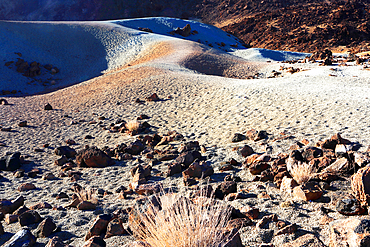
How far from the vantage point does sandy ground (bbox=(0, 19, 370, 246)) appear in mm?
4195

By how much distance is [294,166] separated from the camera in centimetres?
400

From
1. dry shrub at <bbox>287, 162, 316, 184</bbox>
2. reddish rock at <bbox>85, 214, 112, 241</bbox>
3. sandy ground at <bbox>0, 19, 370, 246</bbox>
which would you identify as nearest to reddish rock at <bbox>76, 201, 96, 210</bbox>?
sandy ground at <bbox>0, 19, 370, 246</bbox>

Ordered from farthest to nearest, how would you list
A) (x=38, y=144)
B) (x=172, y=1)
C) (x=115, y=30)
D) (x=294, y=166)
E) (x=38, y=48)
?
(x=172, y=1)
(x=115, y=30)
(x=38, y=48)
(x=38, y=144)
(x=294, y=166)

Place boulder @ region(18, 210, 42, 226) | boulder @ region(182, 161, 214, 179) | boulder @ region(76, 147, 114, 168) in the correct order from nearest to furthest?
boulder @ region(18, 210, 42, 226) → boulder @ region(182, 161, 214, 179) → boulder @ region(76, 147, 114, 168)

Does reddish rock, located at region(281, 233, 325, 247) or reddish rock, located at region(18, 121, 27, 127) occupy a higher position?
reddish rock, located at region(281, 233, 325, 247)

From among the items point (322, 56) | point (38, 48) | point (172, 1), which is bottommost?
point (322, 56)

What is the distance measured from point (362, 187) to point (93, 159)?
4.94 meters

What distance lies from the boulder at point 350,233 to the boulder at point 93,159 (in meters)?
4.84

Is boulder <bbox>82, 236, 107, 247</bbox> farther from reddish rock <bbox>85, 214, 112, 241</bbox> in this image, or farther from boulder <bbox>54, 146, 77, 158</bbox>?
boulder <bbox>54, 146, 77, 158</bbox>

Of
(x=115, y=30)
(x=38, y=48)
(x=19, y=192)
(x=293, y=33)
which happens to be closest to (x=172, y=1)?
(x=293, y=33)

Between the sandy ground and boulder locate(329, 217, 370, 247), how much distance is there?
32cm

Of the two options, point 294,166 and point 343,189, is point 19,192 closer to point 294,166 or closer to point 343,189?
point 294,166

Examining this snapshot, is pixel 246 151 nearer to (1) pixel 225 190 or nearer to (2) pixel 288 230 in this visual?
(1) pixel 225 190

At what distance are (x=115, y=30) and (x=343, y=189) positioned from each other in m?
27.8
